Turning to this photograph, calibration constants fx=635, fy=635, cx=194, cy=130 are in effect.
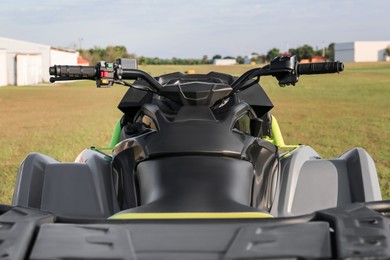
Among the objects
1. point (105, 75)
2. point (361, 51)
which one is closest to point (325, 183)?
point (105, 75)

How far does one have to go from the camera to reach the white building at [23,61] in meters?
60.0

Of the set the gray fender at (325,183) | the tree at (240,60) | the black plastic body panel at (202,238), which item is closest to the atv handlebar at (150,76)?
the gray fender at (325,183)

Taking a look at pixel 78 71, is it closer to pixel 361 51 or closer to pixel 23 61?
pixel 23 61

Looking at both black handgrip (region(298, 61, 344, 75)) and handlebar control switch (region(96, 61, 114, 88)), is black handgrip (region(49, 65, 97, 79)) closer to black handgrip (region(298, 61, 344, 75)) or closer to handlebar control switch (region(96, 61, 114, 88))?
handlebar control switch (region(96, 61, 114, 88))

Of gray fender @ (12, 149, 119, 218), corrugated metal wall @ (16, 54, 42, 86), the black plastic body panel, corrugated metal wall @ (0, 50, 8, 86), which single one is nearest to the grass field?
gray fender @ (12, 149, 119, 218)

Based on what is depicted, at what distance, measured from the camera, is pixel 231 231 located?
2129mm

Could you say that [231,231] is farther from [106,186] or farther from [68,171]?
[68,171]

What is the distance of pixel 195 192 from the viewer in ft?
9.06

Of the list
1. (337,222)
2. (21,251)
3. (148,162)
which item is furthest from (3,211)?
(337,222)

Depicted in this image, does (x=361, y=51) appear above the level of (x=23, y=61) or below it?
above

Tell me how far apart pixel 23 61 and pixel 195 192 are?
2524 inches

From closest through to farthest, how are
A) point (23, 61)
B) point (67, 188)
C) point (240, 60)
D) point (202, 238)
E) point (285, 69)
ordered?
point (202, 238) < point (67, 188) < point (285, 69) < point (23, 61) < point (240, 60)

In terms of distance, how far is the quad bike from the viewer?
6.70 feet

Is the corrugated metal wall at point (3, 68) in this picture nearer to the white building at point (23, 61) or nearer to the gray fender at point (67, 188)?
the white building at point (23, 61)
